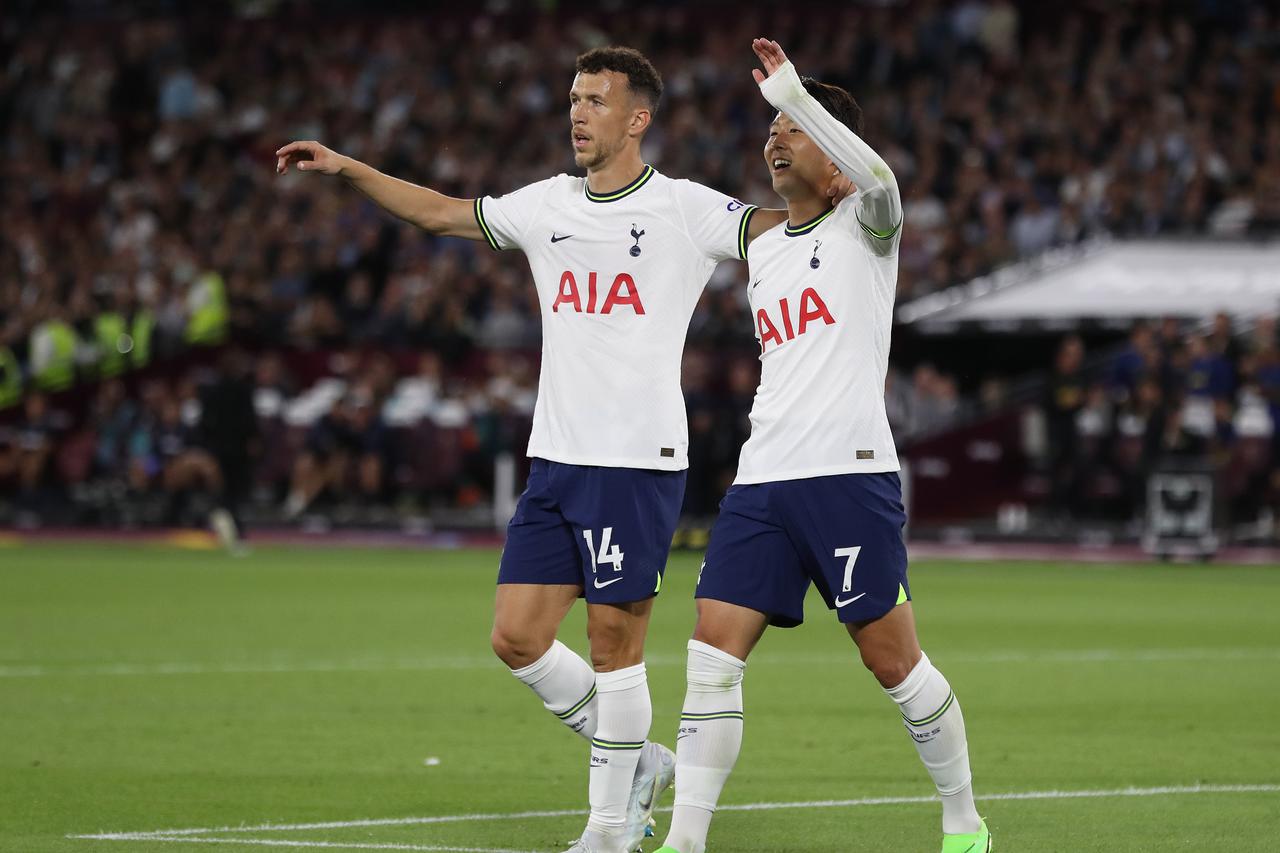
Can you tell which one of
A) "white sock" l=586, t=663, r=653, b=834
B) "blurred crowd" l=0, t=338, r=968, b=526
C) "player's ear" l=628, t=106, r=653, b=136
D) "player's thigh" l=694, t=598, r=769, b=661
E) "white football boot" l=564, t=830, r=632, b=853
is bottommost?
"blurred crowd" l=0, t=338, r=968, b=526

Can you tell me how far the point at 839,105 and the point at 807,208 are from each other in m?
0.35

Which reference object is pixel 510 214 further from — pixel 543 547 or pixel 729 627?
pixel 729 627

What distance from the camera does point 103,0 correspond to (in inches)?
1566

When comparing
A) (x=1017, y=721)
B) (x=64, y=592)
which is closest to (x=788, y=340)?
(x=1017, y=721)

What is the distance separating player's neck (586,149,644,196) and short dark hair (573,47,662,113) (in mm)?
197

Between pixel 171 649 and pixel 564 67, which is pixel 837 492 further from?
pixel 564 67

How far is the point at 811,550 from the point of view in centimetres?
672

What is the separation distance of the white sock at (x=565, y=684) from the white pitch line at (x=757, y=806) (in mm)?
588

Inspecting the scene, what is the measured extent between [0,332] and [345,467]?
7362mm

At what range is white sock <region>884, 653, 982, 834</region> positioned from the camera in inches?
268

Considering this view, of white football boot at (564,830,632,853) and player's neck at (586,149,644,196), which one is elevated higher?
player's neck at (586,149,644,196)

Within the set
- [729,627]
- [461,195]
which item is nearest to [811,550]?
[729,627]

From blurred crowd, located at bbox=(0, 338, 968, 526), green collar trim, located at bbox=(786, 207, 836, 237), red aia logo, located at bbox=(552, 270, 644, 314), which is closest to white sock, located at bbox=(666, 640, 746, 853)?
red aia logo, located at bbox=(552, 270, 644, 314)

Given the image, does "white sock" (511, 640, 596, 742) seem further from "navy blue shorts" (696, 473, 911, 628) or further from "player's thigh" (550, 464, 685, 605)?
"navy blue shorts" (696, 473, 911, 628)
